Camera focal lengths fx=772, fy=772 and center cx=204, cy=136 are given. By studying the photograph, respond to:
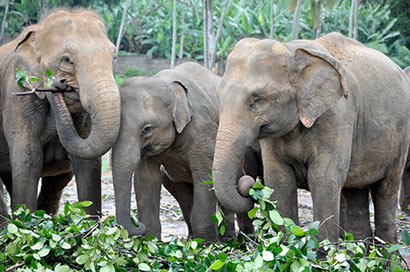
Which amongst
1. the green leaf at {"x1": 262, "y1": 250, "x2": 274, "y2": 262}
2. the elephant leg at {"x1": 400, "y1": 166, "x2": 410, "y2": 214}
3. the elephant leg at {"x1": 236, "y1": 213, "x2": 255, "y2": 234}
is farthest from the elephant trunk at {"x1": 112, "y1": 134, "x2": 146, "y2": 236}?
the elephant leg at {"x1": 400, "y1": 166, "x2": 410, "y2": 214}

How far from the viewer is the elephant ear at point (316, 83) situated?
17.1ft

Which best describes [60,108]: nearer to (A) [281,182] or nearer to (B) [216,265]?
(A) [281,182]

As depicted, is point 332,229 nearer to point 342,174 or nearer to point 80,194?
point 342,174

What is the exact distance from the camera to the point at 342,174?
5395 millimetres

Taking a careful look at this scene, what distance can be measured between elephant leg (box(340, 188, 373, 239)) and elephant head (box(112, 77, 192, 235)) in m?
1.65

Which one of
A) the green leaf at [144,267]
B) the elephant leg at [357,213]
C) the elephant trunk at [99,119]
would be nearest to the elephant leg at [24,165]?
the elephant trunk at [99,119]

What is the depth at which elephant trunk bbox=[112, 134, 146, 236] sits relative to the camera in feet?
17.7

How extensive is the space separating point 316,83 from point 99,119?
150cm

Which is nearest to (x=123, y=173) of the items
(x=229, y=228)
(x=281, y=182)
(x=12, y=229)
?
(x=12, y=229)

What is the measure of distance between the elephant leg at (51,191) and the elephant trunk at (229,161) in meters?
2.80

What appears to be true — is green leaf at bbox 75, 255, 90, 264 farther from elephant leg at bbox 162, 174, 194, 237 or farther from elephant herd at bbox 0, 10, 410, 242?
elephant leg at bbox 162, 174, 194, 237

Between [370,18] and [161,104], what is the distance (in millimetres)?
27572

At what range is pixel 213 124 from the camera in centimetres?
641

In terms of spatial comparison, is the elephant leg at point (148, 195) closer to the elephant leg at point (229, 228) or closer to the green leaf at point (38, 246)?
the elephant leg at point (229, 228)
